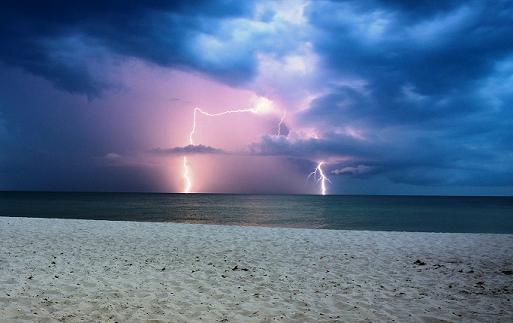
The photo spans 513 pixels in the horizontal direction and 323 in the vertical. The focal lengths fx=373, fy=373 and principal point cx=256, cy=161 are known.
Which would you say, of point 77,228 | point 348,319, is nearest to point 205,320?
point 348,319

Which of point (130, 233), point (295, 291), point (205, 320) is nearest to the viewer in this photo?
point (205, 320)

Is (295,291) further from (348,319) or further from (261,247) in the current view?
(261,247)

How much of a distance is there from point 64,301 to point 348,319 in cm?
540

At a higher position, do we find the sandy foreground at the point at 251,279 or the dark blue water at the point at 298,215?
the sandy foreground at the point at 251,279

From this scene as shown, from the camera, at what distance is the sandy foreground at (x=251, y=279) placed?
6.88 m

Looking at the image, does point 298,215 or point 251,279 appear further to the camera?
point 298,215

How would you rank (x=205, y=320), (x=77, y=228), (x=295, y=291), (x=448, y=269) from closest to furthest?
1. (x=205, y=320)
2. (x=295, y=291)
3. (x=448, y=269)
4. (x=77, y=228)

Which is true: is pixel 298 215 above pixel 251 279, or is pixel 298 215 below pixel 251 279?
below

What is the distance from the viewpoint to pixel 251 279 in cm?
943

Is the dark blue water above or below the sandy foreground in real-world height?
below

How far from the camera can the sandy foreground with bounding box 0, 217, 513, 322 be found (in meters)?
6.88

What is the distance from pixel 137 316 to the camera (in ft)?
21.4

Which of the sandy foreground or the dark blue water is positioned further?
the dark blue water

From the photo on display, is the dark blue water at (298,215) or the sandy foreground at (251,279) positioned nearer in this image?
the sandy foreground at (251,279)
